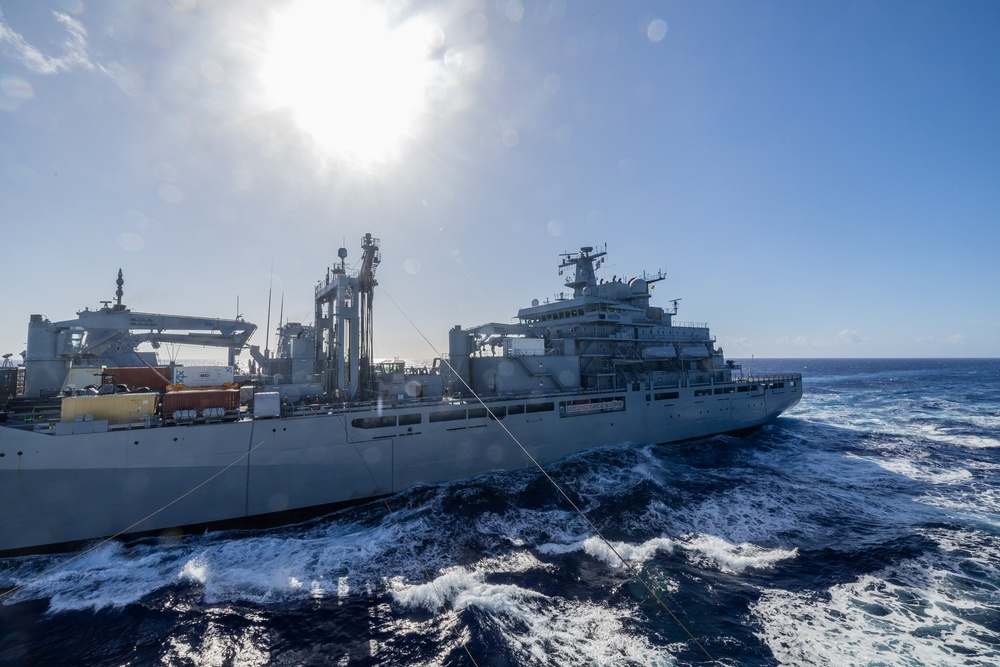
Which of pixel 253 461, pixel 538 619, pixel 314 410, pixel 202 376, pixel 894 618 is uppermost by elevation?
pixel 202 376

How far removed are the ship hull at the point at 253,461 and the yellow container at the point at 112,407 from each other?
76cm

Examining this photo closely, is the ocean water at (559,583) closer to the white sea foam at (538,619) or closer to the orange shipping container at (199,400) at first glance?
the white sea foam at (538,619)

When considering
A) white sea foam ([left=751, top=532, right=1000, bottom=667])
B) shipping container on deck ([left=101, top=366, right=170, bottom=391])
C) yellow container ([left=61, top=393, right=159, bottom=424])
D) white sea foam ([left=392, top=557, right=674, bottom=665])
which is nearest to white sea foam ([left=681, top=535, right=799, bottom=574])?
white sea foam ([left=751, top=532, right=1000, bottom=667])

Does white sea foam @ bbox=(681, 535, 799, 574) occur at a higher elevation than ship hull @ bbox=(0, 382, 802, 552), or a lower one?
lower

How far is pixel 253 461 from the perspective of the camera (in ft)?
51.0

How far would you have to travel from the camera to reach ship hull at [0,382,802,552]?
1317 cm

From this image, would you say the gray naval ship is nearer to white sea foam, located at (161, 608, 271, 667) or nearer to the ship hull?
the ship hull

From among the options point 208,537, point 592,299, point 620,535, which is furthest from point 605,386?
point 208,537

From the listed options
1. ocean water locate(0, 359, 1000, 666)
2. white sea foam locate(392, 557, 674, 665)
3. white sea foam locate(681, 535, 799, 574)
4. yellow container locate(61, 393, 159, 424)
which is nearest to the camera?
white sea foam locate(392, 557, 674, 665)

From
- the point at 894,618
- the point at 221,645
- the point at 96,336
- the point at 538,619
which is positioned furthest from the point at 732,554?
the point at 96,336

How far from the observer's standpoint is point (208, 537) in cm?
1466

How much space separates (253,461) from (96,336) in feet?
45.9

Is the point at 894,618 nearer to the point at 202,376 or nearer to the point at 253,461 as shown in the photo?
the point at 253,461

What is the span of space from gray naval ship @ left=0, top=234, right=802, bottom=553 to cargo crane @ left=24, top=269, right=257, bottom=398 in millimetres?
72
